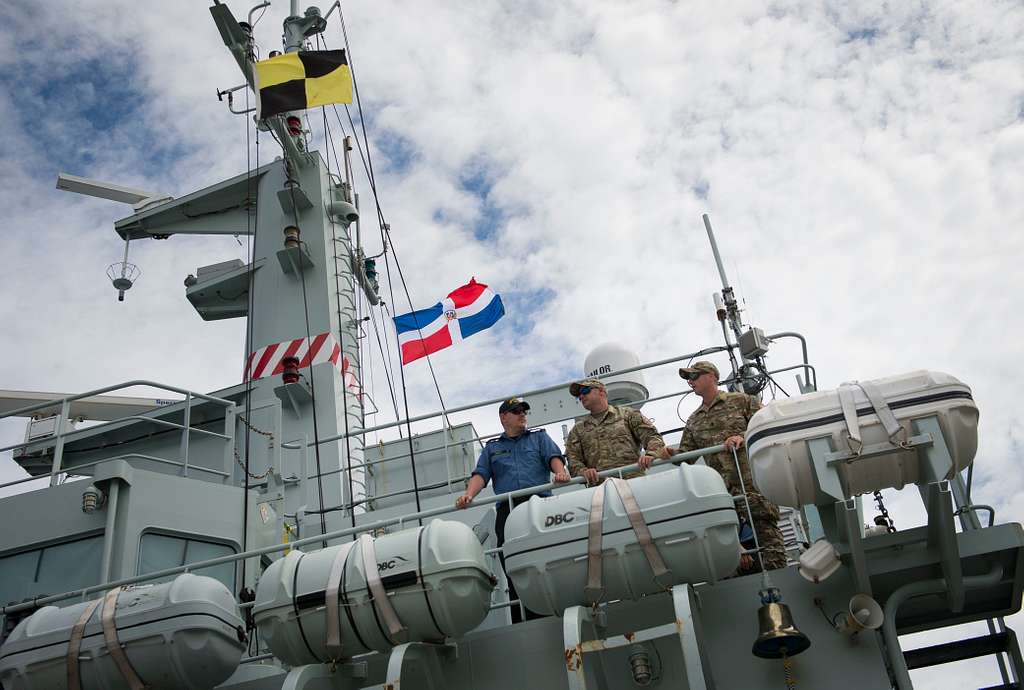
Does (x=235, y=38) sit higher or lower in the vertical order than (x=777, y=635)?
higher

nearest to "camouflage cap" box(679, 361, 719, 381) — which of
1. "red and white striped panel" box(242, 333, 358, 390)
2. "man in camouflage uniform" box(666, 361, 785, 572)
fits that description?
"man in camouflage uniform" box(666, 361, 785, 572)

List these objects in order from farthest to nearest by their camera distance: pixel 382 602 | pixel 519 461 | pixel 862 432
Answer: pixel 519 461, pixel 382 602, pixel 862 432

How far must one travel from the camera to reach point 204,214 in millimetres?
13039

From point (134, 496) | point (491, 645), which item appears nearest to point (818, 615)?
point (491, 645)

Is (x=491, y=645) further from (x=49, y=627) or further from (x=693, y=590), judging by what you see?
(x=49, y=627)

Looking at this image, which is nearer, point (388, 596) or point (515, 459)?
point (388, 596)

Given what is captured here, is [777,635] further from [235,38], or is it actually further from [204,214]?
[204,214]

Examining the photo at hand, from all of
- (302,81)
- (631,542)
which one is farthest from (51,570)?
(302,81)

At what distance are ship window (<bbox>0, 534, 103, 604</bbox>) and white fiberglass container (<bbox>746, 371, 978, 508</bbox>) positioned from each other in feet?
16.7

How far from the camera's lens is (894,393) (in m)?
4.16

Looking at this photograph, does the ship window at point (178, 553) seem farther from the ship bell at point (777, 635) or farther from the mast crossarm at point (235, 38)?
the mast crossarm at point (235, 38)

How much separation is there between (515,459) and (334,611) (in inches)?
63.4

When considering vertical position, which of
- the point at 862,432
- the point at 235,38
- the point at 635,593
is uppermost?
the point at 235,38

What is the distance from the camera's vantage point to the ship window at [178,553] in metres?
6.73
